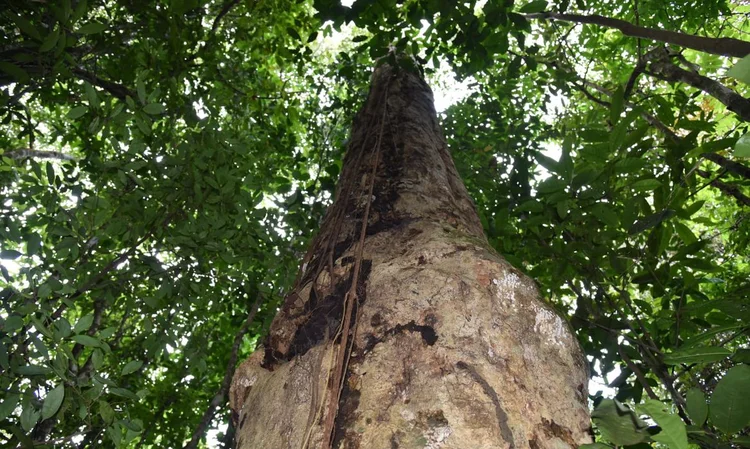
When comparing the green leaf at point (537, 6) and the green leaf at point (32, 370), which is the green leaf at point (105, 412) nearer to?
the green leaf at point (32, 370)

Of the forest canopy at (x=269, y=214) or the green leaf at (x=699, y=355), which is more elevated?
the forest canopy at (x=269, y=214)

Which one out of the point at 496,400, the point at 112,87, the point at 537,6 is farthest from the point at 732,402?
the point at 112,87

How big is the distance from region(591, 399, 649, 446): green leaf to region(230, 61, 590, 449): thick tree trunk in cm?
8

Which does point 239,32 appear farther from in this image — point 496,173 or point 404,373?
point 404,373

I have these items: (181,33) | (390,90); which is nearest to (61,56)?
(181,33)

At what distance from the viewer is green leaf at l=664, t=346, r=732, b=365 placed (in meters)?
0.91

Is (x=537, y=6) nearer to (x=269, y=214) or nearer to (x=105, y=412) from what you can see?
(x=269, y=214)

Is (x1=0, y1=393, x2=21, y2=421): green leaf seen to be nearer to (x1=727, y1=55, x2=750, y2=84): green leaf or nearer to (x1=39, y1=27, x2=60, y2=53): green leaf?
(x1=39, y1=27, x2=60, y2=53): green leaf

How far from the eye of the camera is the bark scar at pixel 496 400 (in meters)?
0.79

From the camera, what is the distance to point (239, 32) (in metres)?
4.02

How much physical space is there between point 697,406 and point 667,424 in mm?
189

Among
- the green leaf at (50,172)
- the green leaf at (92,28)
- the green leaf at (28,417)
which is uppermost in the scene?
the green leaf at (92,28)

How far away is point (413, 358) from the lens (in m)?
0.92

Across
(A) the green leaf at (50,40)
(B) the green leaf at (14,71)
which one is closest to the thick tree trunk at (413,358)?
(A) the green leaf at (50,40)
